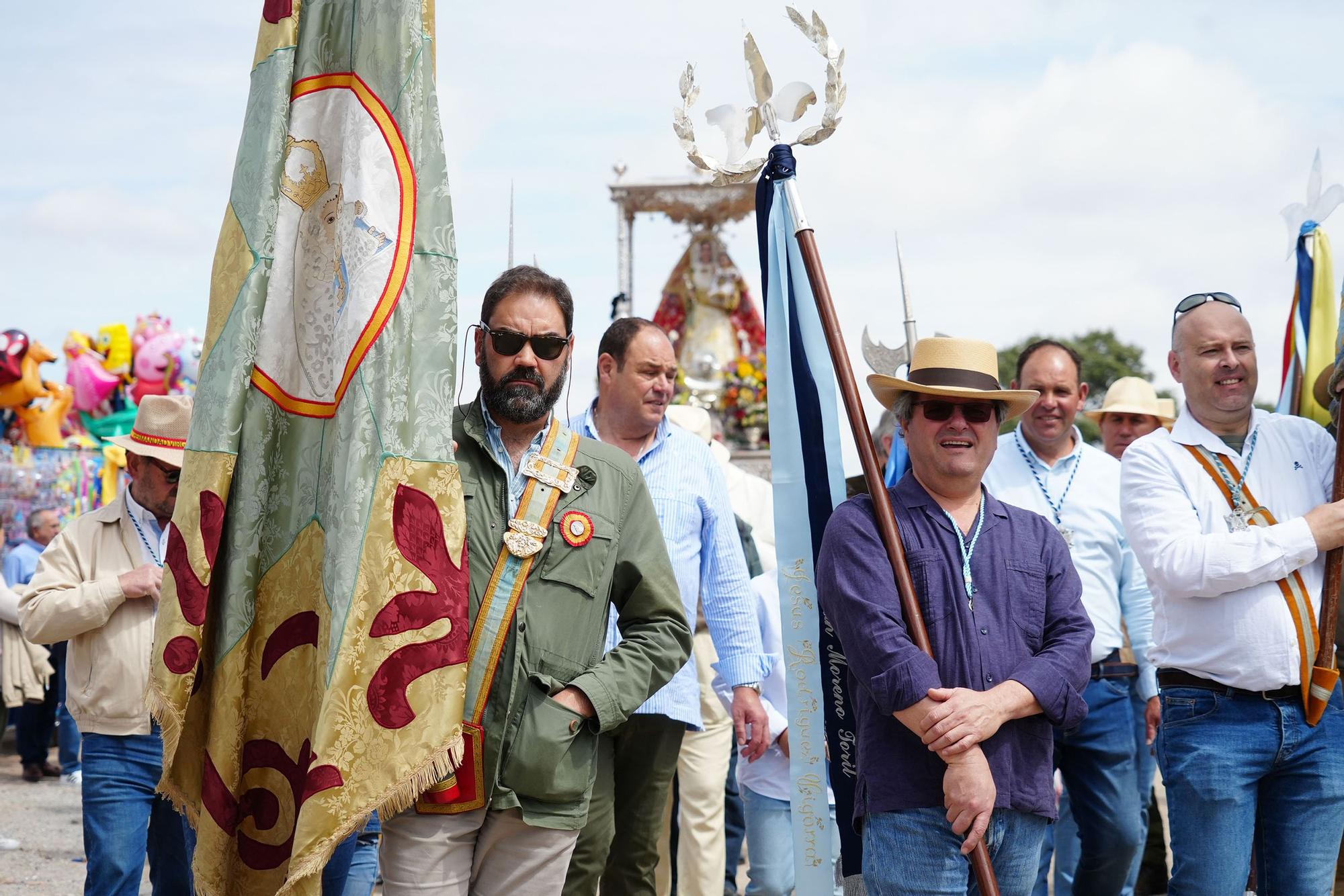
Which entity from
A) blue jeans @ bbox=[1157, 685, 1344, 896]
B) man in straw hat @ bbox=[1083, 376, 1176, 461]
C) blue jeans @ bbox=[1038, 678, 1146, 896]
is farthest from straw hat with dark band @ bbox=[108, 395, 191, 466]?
man in straw hat @ bbox=[1083, 376, 1176, 461]

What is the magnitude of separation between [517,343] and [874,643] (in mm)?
1254

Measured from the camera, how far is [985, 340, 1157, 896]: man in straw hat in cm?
540

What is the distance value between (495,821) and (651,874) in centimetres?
161

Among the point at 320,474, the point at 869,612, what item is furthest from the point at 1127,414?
the point at 320,474

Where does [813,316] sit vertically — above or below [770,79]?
below

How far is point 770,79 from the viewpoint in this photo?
4152 mm

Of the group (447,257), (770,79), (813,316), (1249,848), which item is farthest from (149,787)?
(1249,848)

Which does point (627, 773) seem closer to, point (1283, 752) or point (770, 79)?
point (1283, 752)

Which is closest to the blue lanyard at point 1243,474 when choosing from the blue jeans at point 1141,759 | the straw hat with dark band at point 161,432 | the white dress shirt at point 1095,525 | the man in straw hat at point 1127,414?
the white dress shirt at point 1095,525

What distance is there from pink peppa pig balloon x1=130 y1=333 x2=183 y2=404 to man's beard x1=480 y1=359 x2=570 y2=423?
52.4 ft

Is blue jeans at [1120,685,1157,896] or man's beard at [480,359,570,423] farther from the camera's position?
blue jeans at [1120,685,1157,896]

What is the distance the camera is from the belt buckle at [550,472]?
3523mm

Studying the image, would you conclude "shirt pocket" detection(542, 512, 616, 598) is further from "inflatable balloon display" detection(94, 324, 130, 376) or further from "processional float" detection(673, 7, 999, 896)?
"inflatable balloon display" detection(94, 324, 130, 376)

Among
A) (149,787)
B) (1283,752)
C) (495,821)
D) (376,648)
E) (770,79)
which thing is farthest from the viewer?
(149,787)
